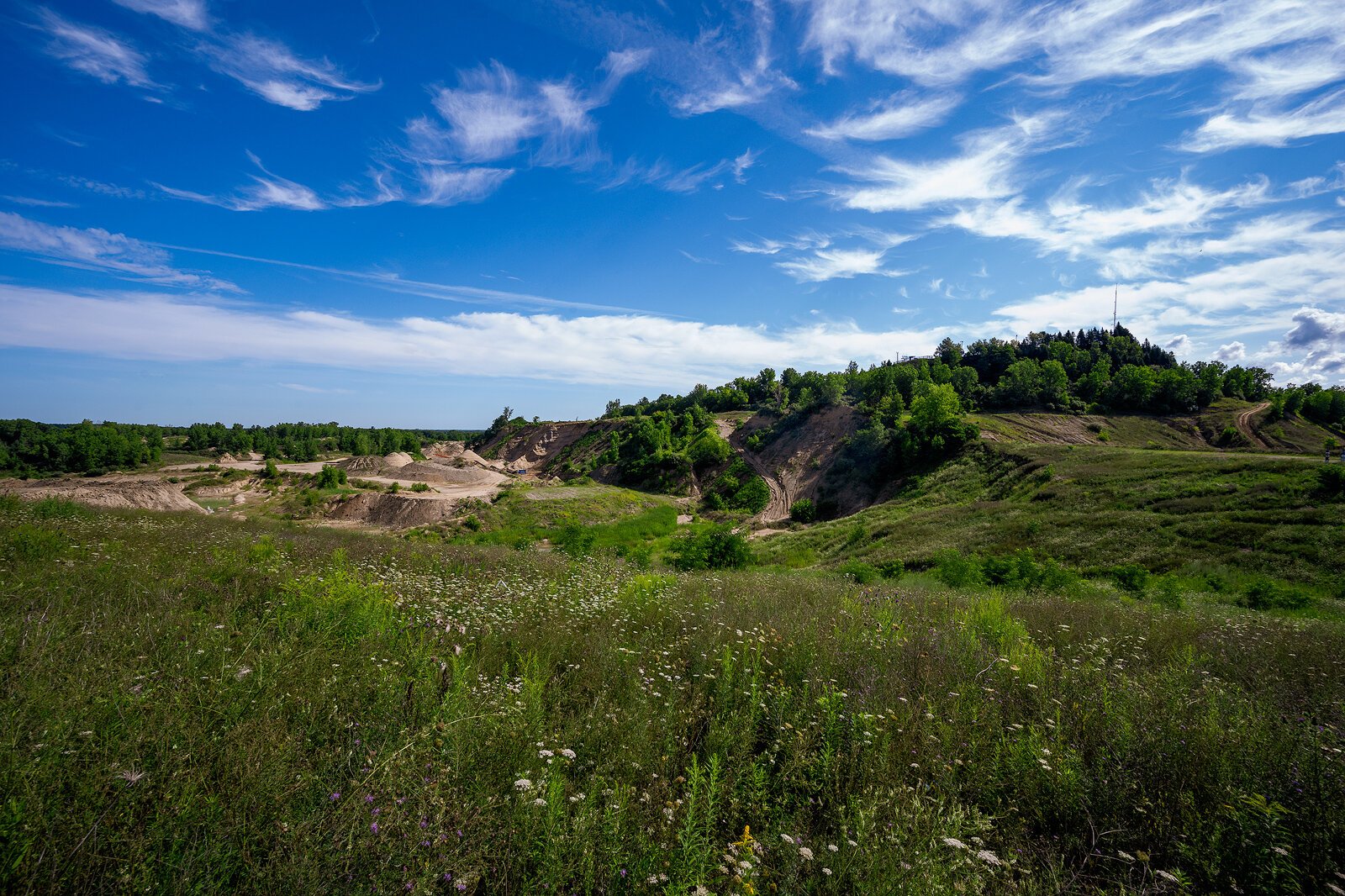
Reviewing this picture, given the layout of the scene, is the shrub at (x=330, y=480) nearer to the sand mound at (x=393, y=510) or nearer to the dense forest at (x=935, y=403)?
the sand mound at (x=393, y=510)

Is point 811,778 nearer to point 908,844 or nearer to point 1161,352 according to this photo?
point 908,844

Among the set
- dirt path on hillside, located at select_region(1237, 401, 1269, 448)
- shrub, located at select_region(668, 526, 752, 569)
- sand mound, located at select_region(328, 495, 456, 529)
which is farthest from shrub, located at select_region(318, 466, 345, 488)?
dirt path on hillside, located at select_region(1237, 401, 1269, 448)

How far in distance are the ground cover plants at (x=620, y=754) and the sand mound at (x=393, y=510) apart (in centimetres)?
4184

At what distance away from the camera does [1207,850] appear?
291 centimetres

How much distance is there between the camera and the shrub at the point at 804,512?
50531mm

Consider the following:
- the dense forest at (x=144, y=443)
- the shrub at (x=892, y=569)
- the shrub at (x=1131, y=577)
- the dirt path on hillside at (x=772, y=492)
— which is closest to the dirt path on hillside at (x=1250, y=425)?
the dirt path on hillside at (x=772, y=492)

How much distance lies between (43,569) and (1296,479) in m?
44.2

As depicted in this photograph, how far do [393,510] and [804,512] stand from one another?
39.2 meters

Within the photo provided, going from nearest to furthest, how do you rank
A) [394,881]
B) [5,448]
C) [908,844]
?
[394,881]
[908,844]
[5,448]

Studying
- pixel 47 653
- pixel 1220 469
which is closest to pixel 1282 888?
pixel 47 653

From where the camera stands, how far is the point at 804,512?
50.7 meters

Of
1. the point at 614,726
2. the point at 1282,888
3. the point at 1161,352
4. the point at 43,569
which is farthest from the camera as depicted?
the point at 1161,352

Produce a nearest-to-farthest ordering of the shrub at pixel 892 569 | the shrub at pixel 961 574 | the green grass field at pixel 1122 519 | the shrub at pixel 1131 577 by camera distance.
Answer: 1. the shrub at pixel 961 574
2. the shrub at pixel 1131 577
3. the green grass field at pixel 1122 519
4. the shrub at pixel 892 569

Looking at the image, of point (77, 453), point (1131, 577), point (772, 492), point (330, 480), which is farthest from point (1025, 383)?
point (77, 453)
